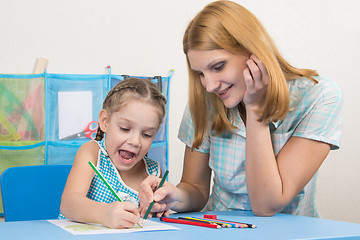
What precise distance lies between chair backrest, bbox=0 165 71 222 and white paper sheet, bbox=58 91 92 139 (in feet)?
2.57

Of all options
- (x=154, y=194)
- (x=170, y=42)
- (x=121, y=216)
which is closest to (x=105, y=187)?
(x=154, y=194)

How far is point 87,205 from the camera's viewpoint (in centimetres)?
103

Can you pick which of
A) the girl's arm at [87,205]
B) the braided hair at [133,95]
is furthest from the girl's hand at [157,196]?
the braided hair at [133,95]

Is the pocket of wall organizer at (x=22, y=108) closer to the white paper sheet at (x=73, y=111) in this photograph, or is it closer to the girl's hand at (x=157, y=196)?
the white paper sheet at (x=73, y=111)

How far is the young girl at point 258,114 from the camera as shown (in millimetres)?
1165

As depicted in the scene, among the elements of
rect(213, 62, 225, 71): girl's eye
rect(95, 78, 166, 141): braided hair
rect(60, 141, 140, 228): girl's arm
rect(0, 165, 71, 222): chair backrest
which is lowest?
rect(0, 165, 71, 222): chair backrest

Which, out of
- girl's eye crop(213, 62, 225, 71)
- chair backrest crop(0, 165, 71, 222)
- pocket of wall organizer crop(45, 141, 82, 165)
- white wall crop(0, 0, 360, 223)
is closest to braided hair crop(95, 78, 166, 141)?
girl's eye crop(213, 62, 225, 71)

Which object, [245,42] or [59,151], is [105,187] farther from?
[59,151]

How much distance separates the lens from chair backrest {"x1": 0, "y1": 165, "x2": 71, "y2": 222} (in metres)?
1.47

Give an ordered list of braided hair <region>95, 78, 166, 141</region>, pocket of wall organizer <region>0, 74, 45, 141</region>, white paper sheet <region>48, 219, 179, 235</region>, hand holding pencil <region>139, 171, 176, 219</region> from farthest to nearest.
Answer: pocket of wall organizer <region>0, 74, 45, 141</region>, braided hair <region>95, 78, 166, 141</region>, hand holding pencil <region>139, 171, 176, 219</region>, white paper sheet <region>48, 219, 179, 235</region>

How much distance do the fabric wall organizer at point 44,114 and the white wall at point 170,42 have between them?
5.8 inches

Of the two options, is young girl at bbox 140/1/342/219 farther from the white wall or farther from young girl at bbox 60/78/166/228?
the white wall

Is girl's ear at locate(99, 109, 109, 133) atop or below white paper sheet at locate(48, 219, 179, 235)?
atop

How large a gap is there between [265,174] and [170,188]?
9.9 inches
